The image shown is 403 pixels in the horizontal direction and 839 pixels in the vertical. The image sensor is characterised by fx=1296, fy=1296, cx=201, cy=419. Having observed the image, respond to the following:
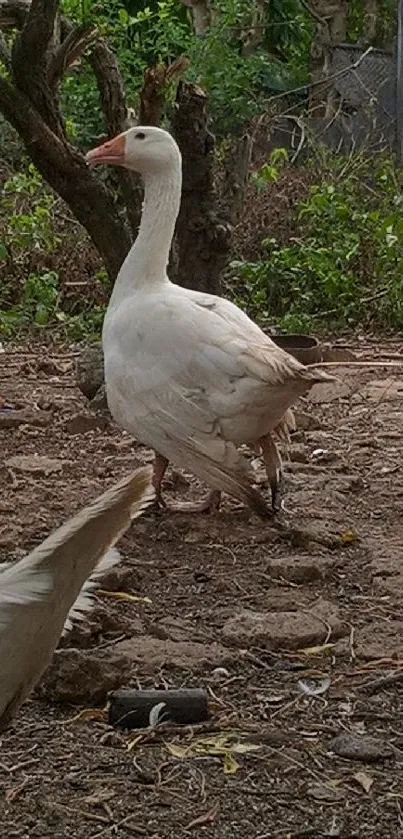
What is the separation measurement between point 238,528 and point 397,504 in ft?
2.33

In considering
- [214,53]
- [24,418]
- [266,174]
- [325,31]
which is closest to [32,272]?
[266,174]

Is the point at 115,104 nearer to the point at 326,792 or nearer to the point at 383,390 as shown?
the point at 383,390

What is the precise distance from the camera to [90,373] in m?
6.87

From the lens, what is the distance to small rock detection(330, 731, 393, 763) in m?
3.04

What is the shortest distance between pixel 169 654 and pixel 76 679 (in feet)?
1.34

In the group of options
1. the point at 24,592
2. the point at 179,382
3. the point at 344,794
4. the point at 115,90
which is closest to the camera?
the point at 24,592

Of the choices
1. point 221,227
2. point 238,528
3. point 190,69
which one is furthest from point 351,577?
point 190,69

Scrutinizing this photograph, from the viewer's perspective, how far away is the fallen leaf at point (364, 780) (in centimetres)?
290

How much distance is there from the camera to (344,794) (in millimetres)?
2873

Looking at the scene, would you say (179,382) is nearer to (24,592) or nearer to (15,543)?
(15,543)

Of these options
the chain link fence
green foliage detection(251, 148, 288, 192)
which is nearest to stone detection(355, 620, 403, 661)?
green foliage detection(251, 148, 288, 192)

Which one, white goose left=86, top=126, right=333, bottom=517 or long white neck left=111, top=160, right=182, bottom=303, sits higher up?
long white neck left=111, top=160, right=182, bottom=303

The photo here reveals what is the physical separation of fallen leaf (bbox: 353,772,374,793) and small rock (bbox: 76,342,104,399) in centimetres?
405

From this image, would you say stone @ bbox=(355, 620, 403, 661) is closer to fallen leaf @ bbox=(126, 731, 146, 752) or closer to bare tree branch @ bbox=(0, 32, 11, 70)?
fallen leaf @ bbox=(126, 731, 146, 752)
